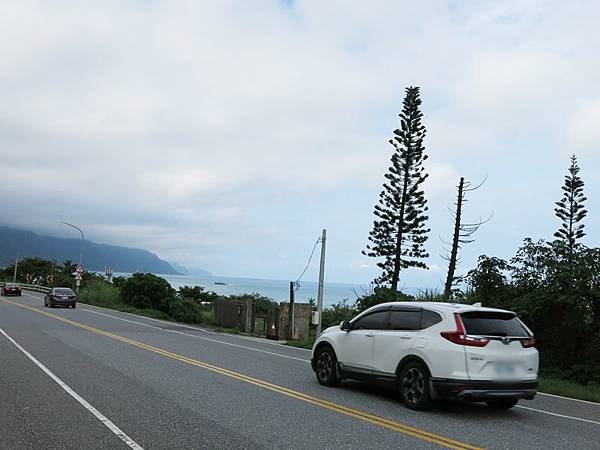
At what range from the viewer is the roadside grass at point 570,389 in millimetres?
12657

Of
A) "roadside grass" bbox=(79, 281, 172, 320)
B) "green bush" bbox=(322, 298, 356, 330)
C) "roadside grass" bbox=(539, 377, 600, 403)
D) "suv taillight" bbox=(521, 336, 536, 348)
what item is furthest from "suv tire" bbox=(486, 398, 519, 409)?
"roadside grass" bbox=(79, 281, 172, 320)

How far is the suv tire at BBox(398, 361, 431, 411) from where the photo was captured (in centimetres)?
932

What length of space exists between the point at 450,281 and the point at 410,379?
92.9ft

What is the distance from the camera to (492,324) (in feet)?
31.2

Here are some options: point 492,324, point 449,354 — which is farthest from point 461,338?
point 492,324

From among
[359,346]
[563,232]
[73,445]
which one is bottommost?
[73,445]

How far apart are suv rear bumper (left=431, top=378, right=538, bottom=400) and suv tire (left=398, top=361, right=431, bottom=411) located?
187mm

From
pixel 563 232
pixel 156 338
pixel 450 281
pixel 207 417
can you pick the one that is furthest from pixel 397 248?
pixel 207 417

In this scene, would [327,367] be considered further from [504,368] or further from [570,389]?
[570,389]

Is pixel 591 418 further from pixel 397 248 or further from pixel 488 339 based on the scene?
pixel 397 248

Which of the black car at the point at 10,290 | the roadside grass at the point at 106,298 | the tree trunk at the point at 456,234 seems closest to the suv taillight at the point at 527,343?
the tree trunk at the point at 456,234

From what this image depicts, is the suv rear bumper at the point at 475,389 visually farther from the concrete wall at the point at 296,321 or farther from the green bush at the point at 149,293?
the green bush at the point at 149,293

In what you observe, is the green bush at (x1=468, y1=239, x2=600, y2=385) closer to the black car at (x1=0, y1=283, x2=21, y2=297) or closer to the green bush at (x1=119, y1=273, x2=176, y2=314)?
the green bush at (x1=119, y1=273, x2=176, y2=314)

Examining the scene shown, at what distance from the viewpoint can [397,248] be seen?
43.3 meters
